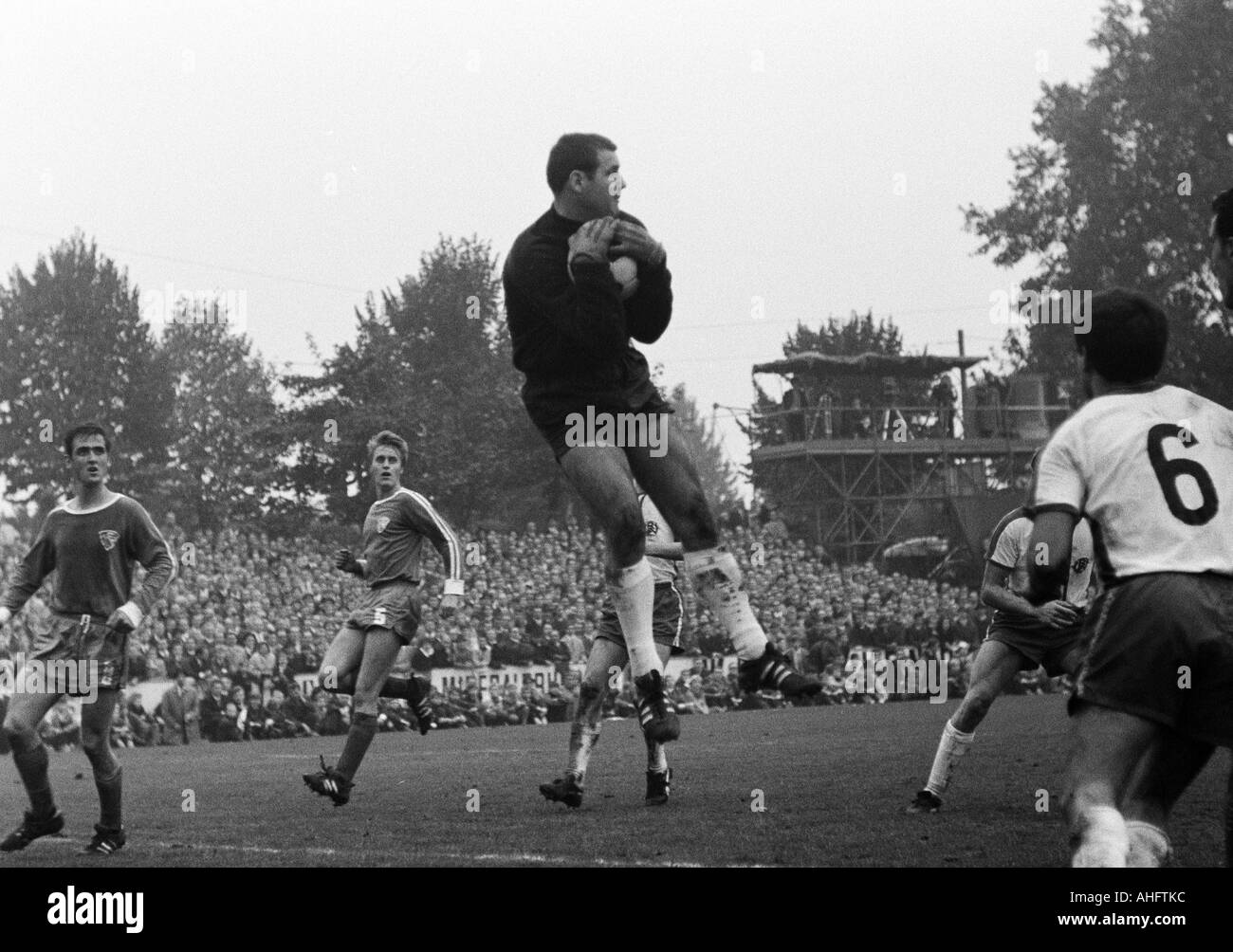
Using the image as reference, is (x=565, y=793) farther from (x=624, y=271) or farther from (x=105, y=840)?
(x=624, y=271)

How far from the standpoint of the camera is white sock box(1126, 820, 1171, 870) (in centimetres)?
498

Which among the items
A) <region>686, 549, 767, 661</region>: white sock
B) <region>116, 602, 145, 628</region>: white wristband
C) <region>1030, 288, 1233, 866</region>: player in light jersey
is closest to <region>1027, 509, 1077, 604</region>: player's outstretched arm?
<region>1030, 288, 1233, 866</region>: player in light jersey

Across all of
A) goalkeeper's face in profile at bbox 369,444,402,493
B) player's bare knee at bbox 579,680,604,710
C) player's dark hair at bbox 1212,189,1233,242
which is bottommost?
player's bare knee at bbox 579,680,604,710

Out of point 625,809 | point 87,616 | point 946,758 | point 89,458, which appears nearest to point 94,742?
point 87,616

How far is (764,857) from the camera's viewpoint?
804cm

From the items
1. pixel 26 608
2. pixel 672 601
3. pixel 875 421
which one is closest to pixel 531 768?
pixel 672 601

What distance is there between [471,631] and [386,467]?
1507cm

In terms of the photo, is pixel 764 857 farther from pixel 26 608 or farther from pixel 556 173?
pixel 26 608

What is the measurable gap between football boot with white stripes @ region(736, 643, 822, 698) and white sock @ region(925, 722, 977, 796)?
3.87 metres

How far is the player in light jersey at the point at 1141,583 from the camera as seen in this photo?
5.03 meters

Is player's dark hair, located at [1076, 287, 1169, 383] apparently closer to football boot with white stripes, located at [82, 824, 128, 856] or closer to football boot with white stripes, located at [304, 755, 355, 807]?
football boot with white stripes, located at [82, 824, 128, 856]

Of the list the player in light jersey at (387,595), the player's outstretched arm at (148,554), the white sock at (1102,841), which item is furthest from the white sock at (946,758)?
the white sock at (1102,841)

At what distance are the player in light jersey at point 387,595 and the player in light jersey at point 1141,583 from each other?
23.7 feet

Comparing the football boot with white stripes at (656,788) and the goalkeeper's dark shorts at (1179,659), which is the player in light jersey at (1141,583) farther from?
the football boot with white stripes at (656,788)
